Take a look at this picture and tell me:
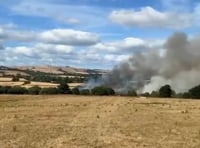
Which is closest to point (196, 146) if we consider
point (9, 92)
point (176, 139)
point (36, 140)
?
point (176, 139)

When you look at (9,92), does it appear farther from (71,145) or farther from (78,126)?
(71,145)

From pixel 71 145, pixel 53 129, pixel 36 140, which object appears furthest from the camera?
pixel 53 129

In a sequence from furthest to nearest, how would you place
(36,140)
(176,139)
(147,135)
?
(147,135)
(176,139)
(36,140)

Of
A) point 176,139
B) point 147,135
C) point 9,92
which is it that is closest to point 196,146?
point 176,139

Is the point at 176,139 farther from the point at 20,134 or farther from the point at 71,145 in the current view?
the point at 20,134

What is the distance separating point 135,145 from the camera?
25531 millimetres

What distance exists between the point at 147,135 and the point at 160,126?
706 cm

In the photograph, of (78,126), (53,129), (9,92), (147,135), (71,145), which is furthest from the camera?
(9,92)

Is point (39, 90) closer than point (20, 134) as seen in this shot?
No

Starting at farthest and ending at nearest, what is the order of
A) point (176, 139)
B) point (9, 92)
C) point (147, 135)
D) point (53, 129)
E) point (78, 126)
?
1. point (9, 92)
2. point (78, 126)
3. point (53, 129)
4. point (147, 135)
5. point (176, 139)

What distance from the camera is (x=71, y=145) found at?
81.5ft

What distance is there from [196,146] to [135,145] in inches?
137

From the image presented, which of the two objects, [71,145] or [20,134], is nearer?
[71,145]

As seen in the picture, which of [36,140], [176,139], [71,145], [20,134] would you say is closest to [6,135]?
[20,134]
